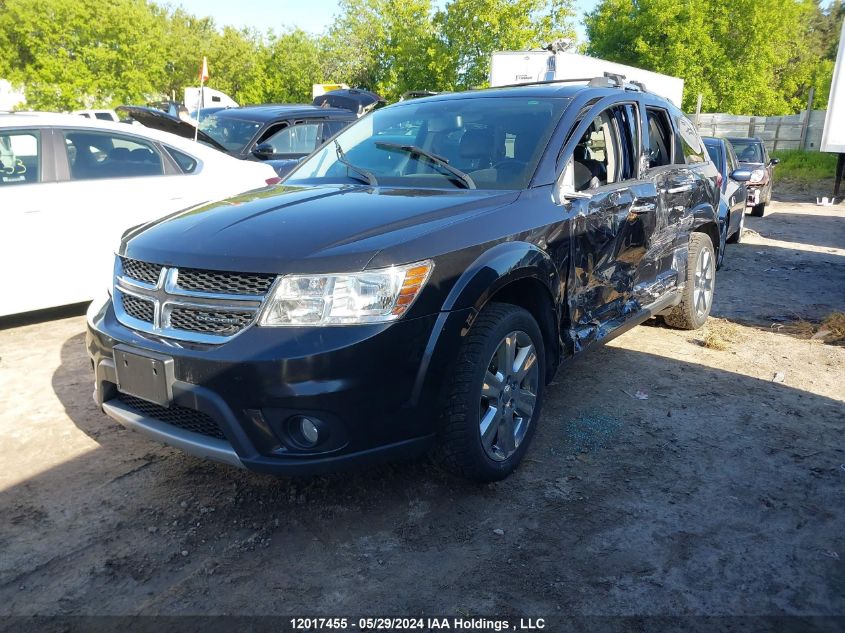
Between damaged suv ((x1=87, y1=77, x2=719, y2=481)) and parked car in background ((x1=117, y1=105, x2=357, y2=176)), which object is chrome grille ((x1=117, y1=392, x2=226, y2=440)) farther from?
parked car in background ((x1=117, y1=105, x2=357, y2=176))

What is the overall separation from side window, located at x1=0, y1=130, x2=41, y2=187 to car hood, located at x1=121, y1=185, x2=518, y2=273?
2.77 meters

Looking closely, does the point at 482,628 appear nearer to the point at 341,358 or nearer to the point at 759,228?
the point at 341,358

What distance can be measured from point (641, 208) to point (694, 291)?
157 centimetres

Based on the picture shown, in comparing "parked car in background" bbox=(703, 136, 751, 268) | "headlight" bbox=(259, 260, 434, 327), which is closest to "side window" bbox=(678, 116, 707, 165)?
"parked car in background" bbox=(703, 136, 751, 268)

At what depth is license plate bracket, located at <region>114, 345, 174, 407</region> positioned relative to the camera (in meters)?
2.77

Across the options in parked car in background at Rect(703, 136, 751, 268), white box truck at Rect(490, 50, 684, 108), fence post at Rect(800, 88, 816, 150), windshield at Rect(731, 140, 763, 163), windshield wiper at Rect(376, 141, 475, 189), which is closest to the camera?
windshield wiper at Rect(376, 141, 475, 189)

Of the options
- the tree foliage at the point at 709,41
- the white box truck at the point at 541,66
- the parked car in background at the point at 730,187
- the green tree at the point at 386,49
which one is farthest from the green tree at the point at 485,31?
the parked car in background at the point at 730,187

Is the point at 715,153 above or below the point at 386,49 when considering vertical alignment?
below

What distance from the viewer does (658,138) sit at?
503cm

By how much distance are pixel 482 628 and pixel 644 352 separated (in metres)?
3.45

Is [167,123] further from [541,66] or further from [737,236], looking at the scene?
[541,66]

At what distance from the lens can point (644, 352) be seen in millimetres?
5406

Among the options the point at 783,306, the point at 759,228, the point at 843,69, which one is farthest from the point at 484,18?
the point at 783,306

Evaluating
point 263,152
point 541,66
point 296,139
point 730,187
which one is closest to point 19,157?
point 263,152
